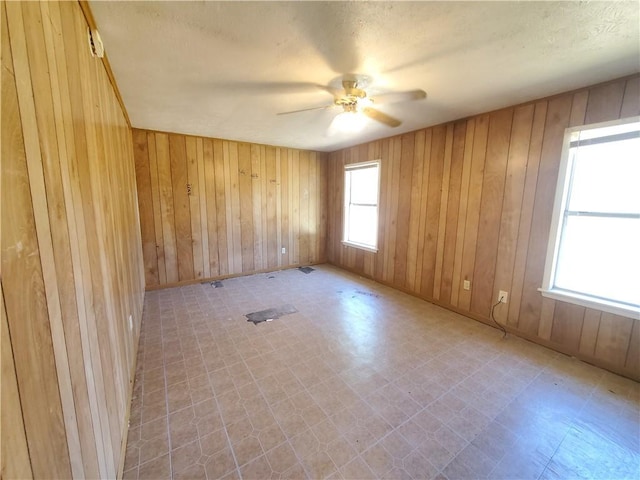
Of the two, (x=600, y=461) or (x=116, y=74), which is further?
(x=116, y=74)

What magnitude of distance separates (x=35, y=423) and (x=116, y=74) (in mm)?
2258

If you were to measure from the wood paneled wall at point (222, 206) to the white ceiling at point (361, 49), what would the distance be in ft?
4.42

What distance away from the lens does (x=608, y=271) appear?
2.11 meters

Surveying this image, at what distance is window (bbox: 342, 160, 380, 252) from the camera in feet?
13.8

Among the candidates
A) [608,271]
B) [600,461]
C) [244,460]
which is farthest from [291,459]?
[608,271]

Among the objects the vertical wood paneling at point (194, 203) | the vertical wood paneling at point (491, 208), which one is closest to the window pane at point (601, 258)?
the vertical wood paneling at point (491, 208)

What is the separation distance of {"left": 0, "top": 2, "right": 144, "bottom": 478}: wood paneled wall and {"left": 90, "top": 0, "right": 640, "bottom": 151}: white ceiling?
496mm

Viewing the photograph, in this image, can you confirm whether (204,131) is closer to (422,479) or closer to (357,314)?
(357,314)

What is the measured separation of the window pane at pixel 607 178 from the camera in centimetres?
195

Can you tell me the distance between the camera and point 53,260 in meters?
0.75

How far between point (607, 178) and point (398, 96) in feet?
5.91

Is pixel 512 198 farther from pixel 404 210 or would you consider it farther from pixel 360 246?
pixel 360 246

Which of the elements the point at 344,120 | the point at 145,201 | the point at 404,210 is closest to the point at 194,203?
the point at 145,201

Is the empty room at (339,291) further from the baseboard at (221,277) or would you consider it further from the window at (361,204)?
the window at (361,204)
